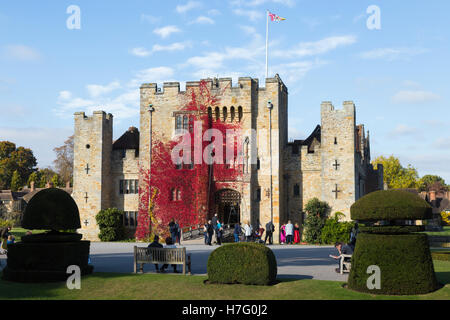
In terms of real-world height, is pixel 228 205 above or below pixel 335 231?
above

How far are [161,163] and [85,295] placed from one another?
24179 millimetres

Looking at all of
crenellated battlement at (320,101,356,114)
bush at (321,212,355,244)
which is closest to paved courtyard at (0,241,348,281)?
bush at (321,212,355,244)

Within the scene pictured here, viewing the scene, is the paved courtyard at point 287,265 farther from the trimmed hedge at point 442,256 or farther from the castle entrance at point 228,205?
the castle entrance at point 228,205

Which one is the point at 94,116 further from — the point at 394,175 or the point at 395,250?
the point at 394,175

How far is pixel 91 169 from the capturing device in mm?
37688

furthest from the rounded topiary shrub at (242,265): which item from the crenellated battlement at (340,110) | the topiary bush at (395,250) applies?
→ the crenellated battlement at (340,110)

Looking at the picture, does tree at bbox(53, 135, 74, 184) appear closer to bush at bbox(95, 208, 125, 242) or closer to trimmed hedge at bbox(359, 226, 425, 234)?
bush at bbox(95, 208, 125, 242)

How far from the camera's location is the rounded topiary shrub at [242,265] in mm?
13266

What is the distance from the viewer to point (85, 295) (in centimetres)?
1269

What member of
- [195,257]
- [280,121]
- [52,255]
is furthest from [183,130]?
[52,255]

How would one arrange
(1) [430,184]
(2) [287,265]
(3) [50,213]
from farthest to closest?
(1) [430,184]
(2) [287,265]
(3) [50,213]

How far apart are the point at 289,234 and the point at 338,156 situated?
7.22 meters

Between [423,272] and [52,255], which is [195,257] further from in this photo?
[423,272]

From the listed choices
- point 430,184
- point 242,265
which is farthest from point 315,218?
point 430,184
